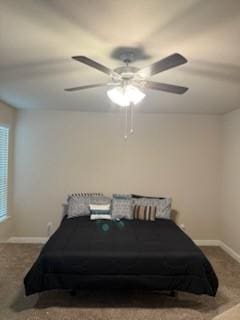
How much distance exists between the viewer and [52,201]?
18.1 feet

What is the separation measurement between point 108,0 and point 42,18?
1.61 ft

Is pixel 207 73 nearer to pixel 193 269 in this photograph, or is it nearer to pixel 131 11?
pixel 131 11

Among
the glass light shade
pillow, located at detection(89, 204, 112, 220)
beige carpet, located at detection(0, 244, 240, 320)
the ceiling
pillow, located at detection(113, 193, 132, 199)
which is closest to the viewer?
the ceiling

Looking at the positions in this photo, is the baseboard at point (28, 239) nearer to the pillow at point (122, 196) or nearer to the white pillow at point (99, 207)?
the white pillow at point (99, 207)

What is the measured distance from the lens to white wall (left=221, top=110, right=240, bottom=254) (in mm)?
4902

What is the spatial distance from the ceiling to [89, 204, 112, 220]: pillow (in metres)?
1.98

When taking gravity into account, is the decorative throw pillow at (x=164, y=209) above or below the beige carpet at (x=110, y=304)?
above

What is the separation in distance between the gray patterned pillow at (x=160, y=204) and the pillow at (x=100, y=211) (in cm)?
48

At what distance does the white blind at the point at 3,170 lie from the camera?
5047 millimetres

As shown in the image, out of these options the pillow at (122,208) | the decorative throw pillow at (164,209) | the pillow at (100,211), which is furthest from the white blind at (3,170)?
the decorative throw pillow at (164,209)

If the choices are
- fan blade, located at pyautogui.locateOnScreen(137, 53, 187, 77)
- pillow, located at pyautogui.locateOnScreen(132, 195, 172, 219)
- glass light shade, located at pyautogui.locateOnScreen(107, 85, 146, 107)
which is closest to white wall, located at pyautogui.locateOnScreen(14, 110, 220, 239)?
pillow, located at pyautogui.locateOnScreen(132, 195, 172, 219)

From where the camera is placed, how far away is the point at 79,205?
503 cm

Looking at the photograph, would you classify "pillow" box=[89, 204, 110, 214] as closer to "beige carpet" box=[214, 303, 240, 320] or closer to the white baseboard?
the white baseboard

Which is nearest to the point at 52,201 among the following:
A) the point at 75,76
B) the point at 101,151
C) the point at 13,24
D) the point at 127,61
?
the point at 101,151
